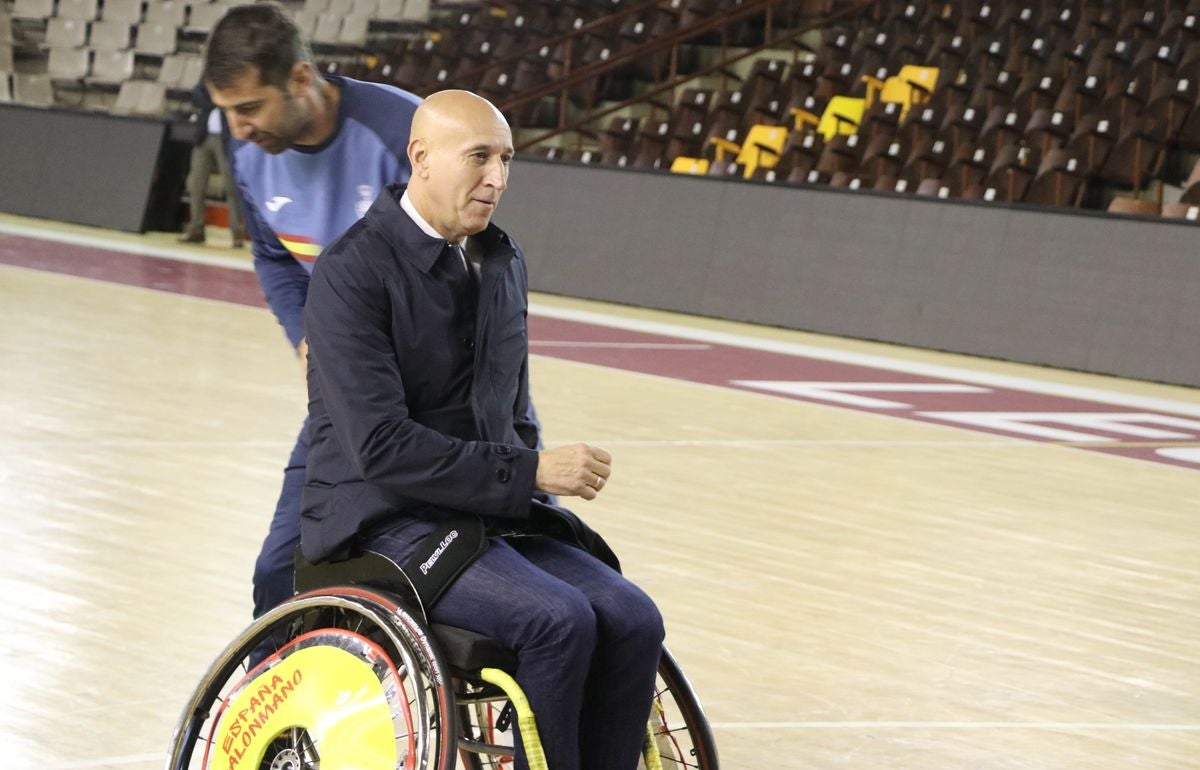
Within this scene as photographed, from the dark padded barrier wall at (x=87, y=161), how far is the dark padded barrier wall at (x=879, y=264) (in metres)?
5.09

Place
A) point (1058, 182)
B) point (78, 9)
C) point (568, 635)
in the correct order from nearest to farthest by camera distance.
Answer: point (568, 635) → point (1058, 182) → point (78, 9)

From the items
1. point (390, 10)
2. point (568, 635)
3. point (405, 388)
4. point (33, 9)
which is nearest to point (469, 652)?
point (568, 635)

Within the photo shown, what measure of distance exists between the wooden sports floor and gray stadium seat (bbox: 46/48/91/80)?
13742 mm

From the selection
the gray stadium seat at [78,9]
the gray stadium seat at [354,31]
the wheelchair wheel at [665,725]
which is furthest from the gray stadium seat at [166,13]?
the wheelchair wheel at [665,725]

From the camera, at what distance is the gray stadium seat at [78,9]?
2494 cm

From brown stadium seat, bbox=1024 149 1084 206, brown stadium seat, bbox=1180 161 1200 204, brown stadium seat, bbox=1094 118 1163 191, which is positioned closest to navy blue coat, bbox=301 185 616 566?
brown stadium seat, bbox=1180 161 1200 204

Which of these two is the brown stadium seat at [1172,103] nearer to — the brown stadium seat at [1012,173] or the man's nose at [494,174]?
the brown stadium seat at [1012,173]

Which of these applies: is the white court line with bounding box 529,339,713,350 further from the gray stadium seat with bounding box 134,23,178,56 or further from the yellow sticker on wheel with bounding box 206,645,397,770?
the gray stadium seat with bounding box 134,23,178,56

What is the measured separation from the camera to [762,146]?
624 inches

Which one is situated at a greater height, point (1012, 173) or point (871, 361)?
point (1012, 173)

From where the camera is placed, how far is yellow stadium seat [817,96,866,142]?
1586 cm

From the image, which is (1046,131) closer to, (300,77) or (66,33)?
Result: (300,77)

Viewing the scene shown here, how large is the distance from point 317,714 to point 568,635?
0.38m

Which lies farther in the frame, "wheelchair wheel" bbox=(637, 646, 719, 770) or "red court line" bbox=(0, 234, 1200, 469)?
"red court line" bbox=(0, 234, 1200, 469)
